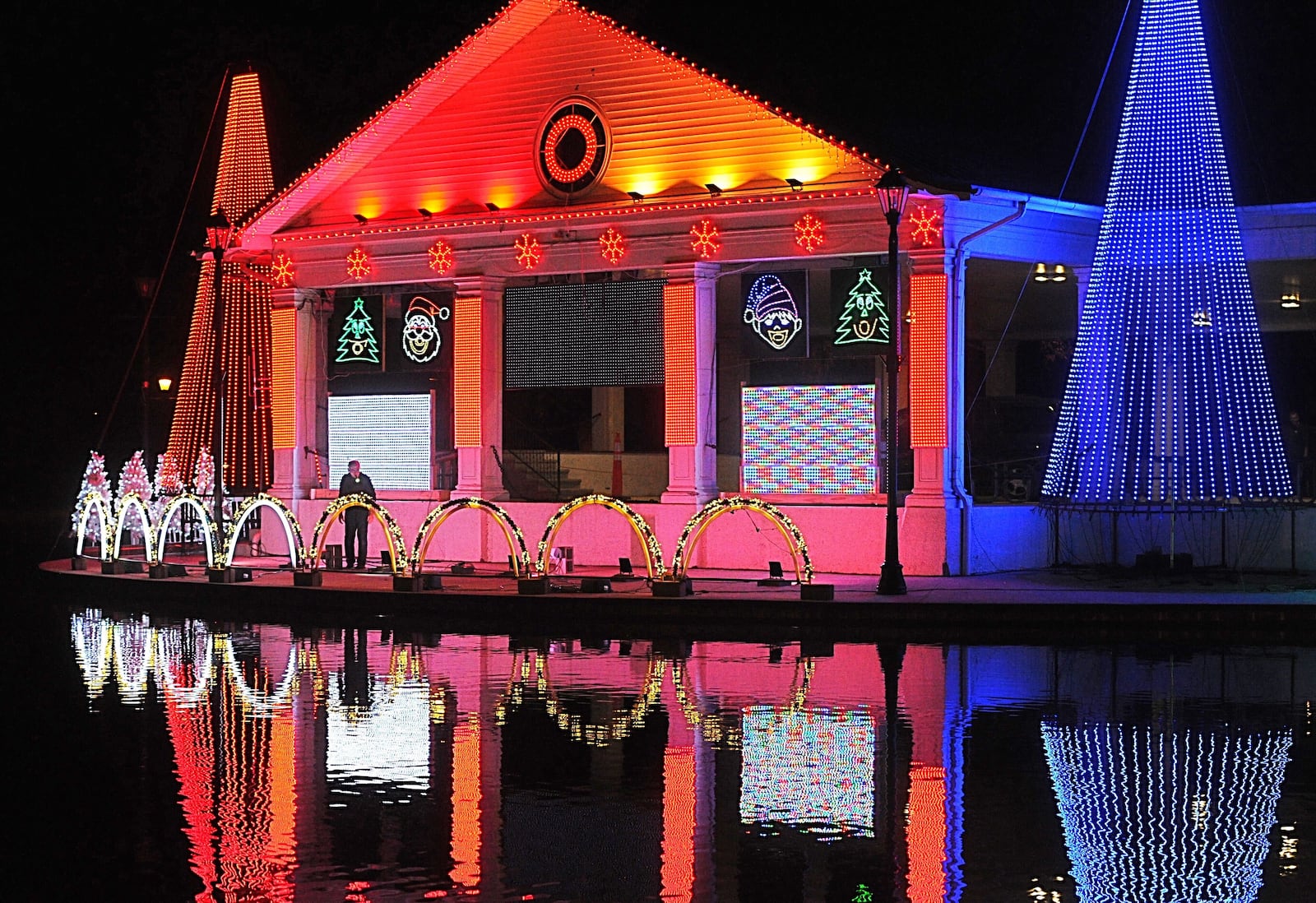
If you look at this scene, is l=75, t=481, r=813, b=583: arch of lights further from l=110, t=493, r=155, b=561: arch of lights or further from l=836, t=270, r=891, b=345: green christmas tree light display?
l=836, t=270, r=891, b=345: green christmas tree light display

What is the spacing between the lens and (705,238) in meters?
29.9

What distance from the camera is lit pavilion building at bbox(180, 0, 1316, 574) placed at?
1129 inches

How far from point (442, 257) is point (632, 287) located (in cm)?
362

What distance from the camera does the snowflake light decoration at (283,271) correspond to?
1361 inches

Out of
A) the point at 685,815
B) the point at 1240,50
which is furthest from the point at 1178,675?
the point at 1240,50

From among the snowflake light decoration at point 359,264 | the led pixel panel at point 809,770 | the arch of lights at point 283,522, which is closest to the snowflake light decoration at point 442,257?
the snowflake light decoration at point 359,264

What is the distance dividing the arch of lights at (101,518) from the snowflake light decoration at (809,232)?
40.9 ft

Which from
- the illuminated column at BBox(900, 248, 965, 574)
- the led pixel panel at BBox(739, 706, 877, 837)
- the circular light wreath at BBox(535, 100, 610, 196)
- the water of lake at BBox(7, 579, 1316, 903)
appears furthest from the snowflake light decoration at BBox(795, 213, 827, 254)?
the led pixel panel at BBox(739, 706, 877, 837)

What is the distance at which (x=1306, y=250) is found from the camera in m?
29.3

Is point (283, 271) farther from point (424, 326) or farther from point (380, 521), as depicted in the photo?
point (380, 521)

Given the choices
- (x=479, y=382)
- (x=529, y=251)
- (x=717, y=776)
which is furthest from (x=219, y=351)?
A: (x=717, y=776)

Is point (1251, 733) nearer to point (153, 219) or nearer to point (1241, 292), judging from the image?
point (1241, 292)

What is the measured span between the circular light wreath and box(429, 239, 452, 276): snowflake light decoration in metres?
2.14

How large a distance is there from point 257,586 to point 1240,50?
22.4m
